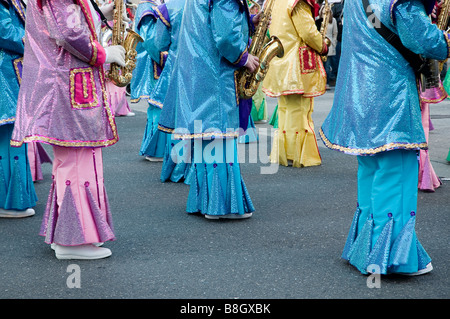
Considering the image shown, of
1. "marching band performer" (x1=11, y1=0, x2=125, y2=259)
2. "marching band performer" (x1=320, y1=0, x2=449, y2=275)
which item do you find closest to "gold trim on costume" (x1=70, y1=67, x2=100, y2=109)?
"marching band performer" (x1=11, y1=0, x2=125, y2=259)

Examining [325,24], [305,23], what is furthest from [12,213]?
[325,24]

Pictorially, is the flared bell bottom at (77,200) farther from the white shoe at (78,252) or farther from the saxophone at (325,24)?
the saxophone at (325,24)

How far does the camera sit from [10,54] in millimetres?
5102

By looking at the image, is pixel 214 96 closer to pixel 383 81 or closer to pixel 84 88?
pixel 84 88

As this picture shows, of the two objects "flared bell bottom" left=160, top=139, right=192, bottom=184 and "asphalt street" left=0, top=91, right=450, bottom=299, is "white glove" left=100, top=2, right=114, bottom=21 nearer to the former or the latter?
"asphalt street" left=0, top=91, right=450, bottom=299

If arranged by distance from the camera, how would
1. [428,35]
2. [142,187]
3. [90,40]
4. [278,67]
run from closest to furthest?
[428,35] → [90,40] → [142,187] → [278,67]

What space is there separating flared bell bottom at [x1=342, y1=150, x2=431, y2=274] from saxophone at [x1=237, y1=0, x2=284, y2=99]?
159 centimetres

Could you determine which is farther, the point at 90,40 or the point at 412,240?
the point at 90,40

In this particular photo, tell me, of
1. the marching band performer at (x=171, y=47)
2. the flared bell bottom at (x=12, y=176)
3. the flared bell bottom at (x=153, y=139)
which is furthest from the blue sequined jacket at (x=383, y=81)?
the flared bell bottom at (x=153, y=139)

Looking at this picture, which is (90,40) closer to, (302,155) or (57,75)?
(57,75)

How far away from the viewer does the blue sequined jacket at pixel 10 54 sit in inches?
196
